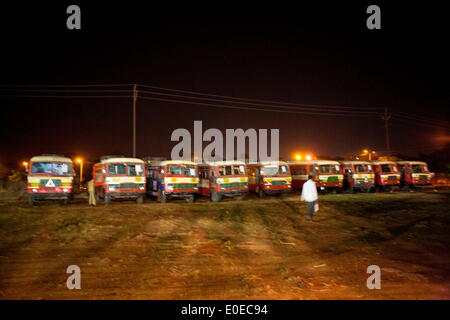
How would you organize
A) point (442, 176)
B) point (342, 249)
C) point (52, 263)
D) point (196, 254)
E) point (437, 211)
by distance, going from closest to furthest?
point (52, 263) < point (196, 254) < point (342, 249) < point (437, 211) < point (442, 176)

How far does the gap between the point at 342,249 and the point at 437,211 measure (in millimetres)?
8880

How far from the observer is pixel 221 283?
6.16 metres

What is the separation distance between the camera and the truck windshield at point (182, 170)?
17406mm

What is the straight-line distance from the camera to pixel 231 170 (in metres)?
18.4

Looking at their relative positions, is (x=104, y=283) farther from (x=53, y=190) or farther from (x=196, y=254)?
(x=53, y=190)

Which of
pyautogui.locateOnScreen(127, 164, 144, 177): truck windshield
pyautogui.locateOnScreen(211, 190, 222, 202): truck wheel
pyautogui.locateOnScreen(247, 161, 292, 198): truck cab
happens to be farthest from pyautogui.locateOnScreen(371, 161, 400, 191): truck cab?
pyautogui.locateOnScreen(127, 164, 144, 177): truck windshield

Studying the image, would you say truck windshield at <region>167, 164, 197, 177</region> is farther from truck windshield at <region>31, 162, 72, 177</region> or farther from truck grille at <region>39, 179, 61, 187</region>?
truck grille at <region>39, 179, 61, 187</region>

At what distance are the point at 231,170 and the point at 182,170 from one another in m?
2.74

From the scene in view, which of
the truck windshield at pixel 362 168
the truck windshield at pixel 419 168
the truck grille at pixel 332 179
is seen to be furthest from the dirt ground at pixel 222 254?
the truck windshield at pixel 419 168

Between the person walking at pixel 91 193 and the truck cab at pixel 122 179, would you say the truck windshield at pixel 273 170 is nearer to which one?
the truck cab at pixel 122 179

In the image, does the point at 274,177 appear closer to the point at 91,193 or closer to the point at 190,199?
the point at 190,199

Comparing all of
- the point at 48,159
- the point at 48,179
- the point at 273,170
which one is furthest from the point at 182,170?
the point at 48,159

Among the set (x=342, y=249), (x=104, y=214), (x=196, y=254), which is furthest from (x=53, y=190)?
(x=342, y=249)

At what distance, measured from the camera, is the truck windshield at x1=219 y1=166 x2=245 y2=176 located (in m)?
18.2
